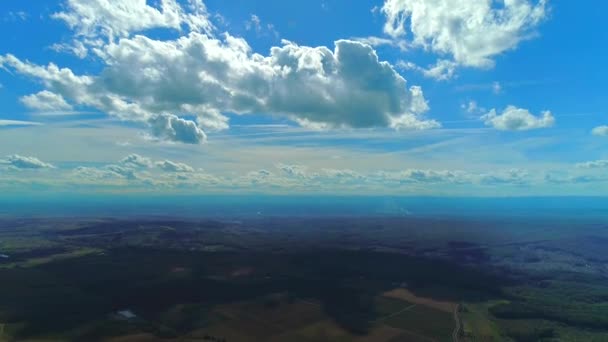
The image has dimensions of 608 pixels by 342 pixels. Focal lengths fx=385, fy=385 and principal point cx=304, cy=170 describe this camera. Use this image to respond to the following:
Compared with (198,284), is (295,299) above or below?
below

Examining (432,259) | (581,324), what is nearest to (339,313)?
(581,324)

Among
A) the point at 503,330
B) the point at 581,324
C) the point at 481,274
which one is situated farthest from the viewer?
the point at 481,274

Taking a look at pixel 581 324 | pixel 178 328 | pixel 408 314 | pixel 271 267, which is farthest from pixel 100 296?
pixel 581 324

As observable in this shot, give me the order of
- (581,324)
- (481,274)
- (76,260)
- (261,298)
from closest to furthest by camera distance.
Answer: (581,324), (261,298), (481,274), (76,260)

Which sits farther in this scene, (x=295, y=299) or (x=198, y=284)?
(x=198, y=284)

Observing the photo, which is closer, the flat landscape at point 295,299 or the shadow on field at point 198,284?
the flat landscape at point 295,299

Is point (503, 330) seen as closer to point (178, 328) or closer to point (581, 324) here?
point (581, 324)

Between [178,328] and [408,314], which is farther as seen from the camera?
[408,314]

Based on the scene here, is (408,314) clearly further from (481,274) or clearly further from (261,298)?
(481,274)

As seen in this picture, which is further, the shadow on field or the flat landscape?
the shadow on field
